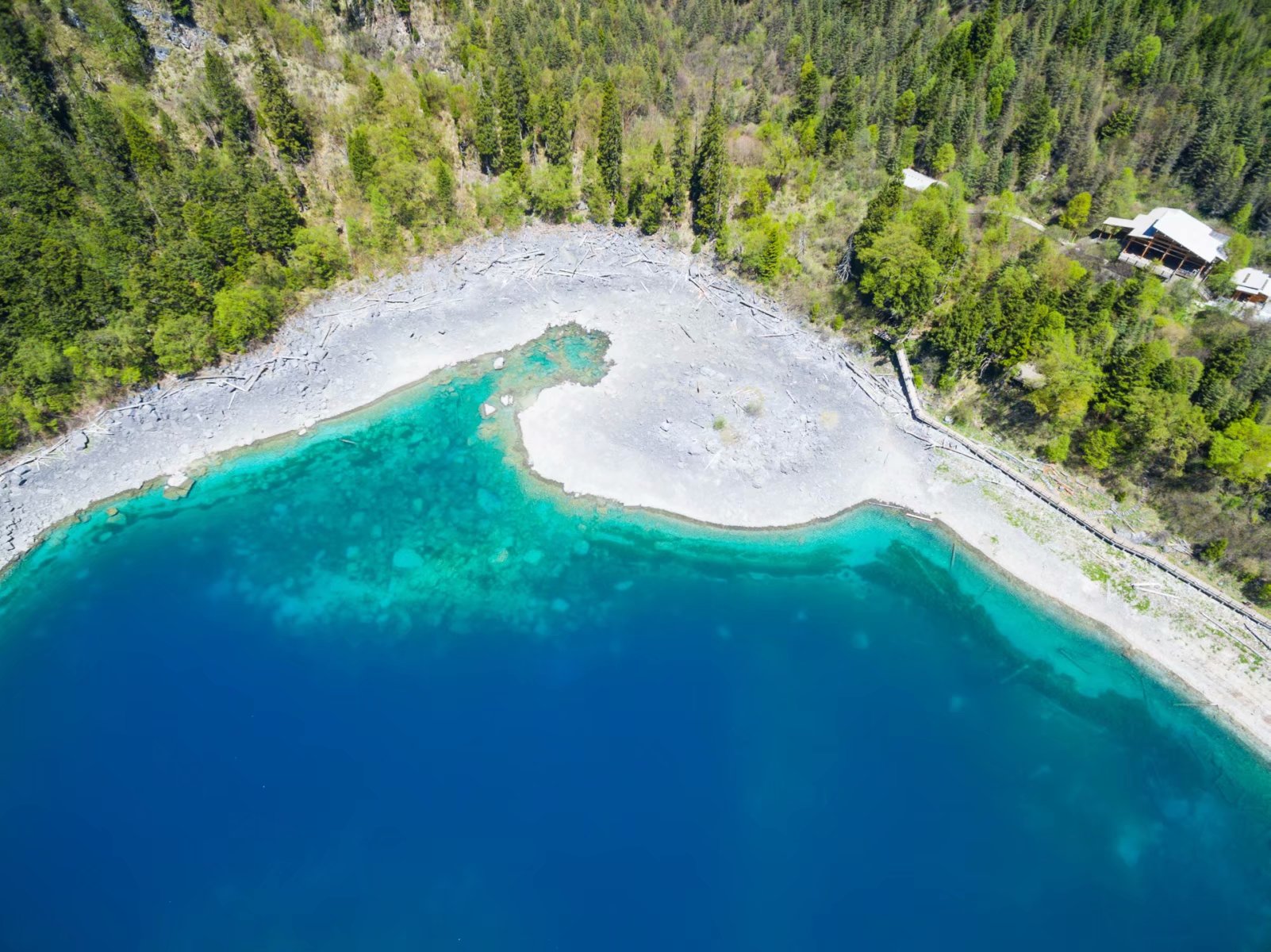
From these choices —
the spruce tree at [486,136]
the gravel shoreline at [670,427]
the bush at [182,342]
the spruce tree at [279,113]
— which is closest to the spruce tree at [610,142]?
the spruce tree at [486,136]

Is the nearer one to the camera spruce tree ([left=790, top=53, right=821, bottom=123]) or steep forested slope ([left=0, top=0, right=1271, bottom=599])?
steep forested slope ([left=0, top=0, right=1271, bottom=599])

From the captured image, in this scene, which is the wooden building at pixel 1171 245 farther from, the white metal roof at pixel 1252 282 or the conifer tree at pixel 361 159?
the conifer tree at pixel 361 159

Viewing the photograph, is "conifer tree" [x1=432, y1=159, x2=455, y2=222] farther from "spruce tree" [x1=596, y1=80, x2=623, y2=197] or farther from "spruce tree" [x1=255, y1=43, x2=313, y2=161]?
"spruce tree" [x1=596, y1=80, x2=623, y2=197]

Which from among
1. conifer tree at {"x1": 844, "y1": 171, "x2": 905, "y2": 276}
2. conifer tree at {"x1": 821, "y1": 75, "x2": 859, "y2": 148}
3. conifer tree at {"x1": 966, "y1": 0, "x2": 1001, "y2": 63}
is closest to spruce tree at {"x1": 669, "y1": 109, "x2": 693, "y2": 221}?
conifer tree at {"x1": 821, "y1": 75, "x2": 859, "y2": 148}

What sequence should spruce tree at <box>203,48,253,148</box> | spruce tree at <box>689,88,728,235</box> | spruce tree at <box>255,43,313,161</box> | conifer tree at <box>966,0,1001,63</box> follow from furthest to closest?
conifer tree at <box>966,0,1001,63</box>, spruce tree at <box>689,88,728,235</box>, spruce tree at <box>255,43,313,161</box>, spruce tree at <box>203,48,253,148</box>

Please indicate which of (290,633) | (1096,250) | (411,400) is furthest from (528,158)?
(1096,250)

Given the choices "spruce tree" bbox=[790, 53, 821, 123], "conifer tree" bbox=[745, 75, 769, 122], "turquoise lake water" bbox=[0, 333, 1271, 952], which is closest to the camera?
"turquoise lake water" bbox=[0, 333, 1271, 952]
